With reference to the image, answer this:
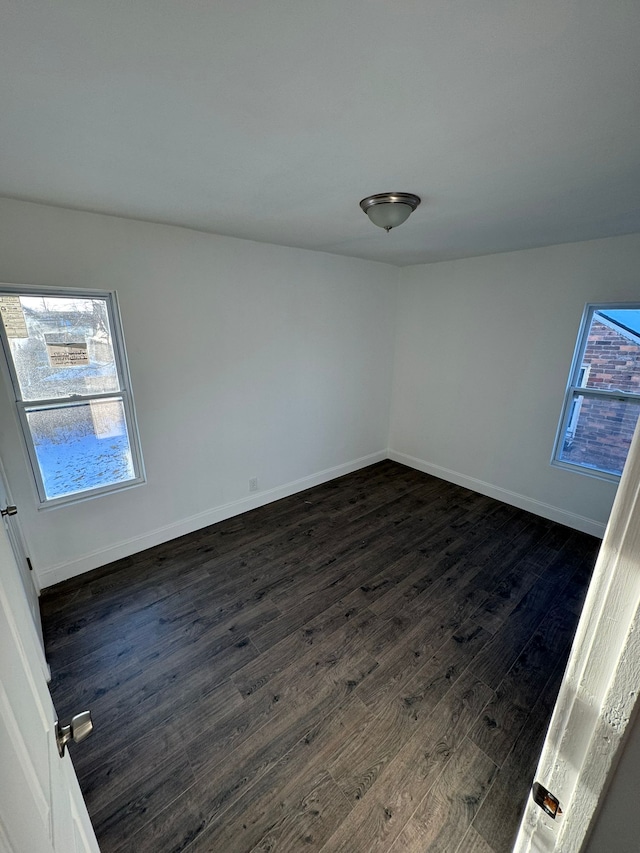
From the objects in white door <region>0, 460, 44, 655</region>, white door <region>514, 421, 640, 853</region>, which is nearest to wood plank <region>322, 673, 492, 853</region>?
white door <region>514, 421, 640, 853</region>

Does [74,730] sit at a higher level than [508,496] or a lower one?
higher

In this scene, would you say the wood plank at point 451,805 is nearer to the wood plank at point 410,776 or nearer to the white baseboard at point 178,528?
the wood plank at point 410,776

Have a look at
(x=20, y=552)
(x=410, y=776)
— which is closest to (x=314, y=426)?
(x=20, y=552)

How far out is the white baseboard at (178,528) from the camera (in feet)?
8.23

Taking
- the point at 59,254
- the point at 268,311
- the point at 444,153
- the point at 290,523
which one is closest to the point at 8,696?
the point at 444,153

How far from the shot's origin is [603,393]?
2.88 metres

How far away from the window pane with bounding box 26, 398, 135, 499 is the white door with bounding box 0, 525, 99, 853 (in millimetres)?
1810

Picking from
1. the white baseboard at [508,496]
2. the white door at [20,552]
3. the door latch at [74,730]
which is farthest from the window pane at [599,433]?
the white door at [20,552]

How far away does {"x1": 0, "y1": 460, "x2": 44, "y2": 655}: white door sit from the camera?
5.81ft

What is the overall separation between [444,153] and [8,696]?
201 cm

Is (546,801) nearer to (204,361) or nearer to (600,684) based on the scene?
(600,684)

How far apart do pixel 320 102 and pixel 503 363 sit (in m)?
2.99

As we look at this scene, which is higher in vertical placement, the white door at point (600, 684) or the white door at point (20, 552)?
the white door at point (600, 684)

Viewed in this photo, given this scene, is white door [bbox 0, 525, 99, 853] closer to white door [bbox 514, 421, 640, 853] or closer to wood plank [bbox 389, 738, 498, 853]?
white door [bbox 514, 421, 640, 853]
